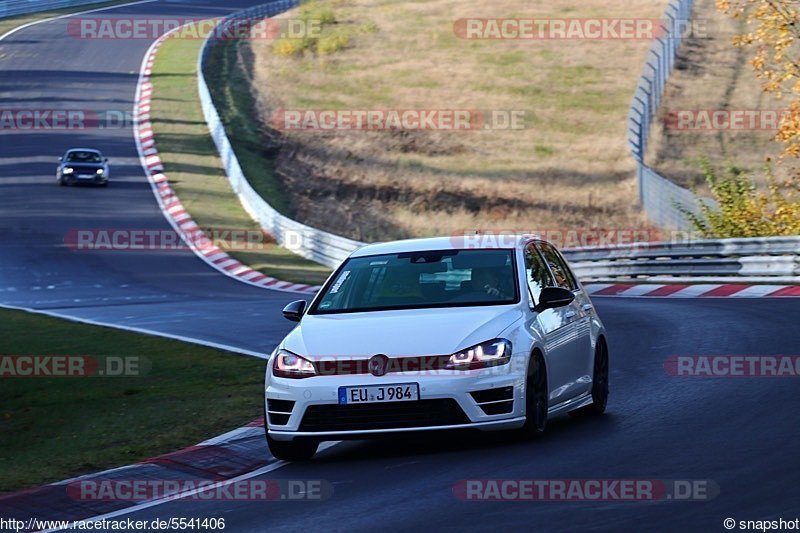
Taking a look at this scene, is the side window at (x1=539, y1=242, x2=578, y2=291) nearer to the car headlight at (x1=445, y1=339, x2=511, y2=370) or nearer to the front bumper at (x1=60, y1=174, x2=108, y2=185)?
the car headlight at (x1=445, y1=339, x2=511, y2=370)

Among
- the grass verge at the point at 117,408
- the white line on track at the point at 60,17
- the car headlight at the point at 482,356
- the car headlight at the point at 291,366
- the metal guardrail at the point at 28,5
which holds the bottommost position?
the grass verge at the point at 117,408

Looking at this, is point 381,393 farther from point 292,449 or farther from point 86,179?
point 86,179

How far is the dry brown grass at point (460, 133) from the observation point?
39.5 meters

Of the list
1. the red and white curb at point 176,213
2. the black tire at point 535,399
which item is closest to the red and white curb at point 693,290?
the red and white curb at point 176,213

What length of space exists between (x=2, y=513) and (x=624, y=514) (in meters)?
3.77

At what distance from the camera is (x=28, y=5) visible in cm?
7450

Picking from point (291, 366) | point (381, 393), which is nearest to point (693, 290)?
point (291, 366)

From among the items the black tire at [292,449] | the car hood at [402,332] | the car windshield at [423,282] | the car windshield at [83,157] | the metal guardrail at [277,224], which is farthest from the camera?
the car windshield at [83,157]

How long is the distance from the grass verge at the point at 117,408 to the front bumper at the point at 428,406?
6.23ft

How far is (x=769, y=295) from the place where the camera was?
23.0 meters

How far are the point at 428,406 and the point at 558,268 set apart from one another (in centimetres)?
264

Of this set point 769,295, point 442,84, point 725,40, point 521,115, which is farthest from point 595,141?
point 769,295

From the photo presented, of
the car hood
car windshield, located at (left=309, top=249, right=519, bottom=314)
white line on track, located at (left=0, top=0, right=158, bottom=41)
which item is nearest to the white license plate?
the car hood

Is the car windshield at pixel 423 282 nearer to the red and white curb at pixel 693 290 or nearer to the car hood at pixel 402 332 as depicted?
the car hood at pixel 402 332
